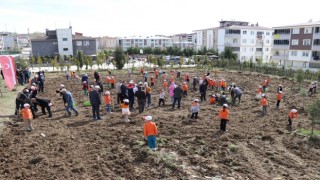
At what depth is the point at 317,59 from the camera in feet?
137

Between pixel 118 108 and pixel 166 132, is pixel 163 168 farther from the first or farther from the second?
pixel 118 108

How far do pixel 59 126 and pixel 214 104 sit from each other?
9.88 m

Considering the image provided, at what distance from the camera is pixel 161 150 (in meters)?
9.99

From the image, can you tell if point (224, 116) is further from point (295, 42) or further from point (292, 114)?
point (295, 42)

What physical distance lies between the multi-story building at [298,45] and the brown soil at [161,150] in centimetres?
3197

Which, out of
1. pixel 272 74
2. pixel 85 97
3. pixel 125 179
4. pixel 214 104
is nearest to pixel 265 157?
Answer: pixel 125 179

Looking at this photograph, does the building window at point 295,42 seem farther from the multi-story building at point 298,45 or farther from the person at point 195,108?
the person at point 195,108

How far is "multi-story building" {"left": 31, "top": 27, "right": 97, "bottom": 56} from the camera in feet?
204

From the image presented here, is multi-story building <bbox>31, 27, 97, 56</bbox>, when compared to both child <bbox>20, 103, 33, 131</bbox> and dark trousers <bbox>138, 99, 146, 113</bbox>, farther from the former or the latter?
child <bbox>20, 103, 33, 131</bbox>

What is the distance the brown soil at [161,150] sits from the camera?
860 centimetres

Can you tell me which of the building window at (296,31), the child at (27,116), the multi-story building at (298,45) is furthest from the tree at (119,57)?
the building window at (296,31)

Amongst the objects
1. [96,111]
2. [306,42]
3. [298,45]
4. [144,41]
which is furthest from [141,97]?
[144,41]

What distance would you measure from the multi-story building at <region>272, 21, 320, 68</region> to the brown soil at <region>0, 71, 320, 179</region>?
32.0 metres

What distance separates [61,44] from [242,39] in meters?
40.8
